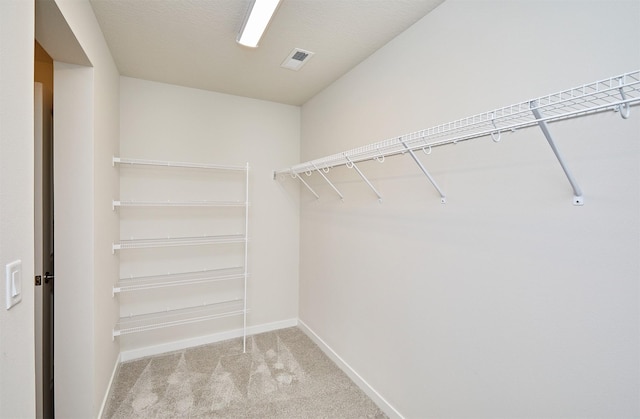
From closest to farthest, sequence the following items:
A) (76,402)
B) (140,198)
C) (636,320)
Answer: (636,320) → (76,402) → (140,198)

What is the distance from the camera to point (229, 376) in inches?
94.9

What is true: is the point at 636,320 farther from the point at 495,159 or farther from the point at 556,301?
the point at 495,159

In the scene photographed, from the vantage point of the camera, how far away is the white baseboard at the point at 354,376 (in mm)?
2007

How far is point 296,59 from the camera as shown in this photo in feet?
7.37

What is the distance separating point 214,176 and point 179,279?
103cm

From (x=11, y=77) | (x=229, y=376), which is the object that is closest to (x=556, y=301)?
(x=11, y=77)

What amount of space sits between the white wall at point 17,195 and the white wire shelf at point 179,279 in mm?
→ 1693

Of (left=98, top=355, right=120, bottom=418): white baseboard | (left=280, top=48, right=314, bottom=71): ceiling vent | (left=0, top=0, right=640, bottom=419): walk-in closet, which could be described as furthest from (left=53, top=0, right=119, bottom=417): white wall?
(left=280, top=48, right=314, bottom=71): ceiling vent

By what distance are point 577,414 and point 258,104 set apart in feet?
10.5

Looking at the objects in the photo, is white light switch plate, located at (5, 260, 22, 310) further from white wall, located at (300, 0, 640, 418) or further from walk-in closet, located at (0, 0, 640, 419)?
white wall, located at (300, 0, 640, 418)

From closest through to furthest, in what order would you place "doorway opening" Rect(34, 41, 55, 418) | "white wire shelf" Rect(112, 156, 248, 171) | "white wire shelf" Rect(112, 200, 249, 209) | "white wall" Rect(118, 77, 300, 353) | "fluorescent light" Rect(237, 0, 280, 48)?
"fluorescent light" Rect(237, 0, 280, 48)
"doorway opening" Rect(34, 41, 55, 418)
"white wire shelf" Rect(112, 156, 248, 171)
"white wire shelf" Rect(112, 200, 249, 209)
"white wall" Rect(118, 77, 300, 353)

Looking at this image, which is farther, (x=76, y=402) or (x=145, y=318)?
(x=145, y=318)

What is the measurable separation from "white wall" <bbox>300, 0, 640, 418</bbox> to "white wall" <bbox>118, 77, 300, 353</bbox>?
118 centimetres

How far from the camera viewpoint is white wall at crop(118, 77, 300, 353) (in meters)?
2.65
